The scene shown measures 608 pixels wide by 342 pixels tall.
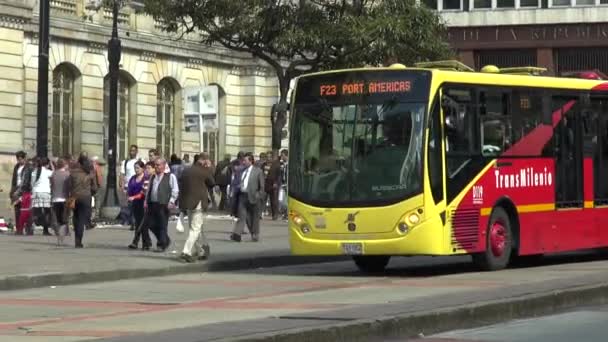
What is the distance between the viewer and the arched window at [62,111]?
135 ft

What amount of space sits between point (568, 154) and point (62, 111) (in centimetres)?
2278

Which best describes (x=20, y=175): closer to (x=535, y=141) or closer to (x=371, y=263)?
(x=371, y=263)

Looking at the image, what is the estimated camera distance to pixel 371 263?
22.0 m

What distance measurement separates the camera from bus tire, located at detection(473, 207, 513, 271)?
814 inches

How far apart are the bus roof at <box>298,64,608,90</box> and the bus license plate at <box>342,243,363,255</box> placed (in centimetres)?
266

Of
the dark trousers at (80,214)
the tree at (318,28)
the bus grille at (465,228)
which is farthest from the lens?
the tree at (318,28)

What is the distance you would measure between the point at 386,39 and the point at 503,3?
27.0 meters

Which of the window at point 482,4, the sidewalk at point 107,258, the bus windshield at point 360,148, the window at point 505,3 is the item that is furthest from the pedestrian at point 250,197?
the window at point 482,4

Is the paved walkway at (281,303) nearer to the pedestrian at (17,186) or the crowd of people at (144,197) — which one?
the crowd of people at (144,197)

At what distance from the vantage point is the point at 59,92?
4153cm

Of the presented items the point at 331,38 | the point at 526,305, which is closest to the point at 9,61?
the point at 331,38

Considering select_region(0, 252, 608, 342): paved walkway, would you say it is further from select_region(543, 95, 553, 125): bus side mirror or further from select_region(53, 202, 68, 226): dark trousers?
select_region(53, 202, 68, 226): dark trousers

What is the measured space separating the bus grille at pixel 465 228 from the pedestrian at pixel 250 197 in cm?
728

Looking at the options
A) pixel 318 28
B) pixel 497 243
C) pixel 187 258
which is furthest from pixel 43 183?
pixel 497 243
